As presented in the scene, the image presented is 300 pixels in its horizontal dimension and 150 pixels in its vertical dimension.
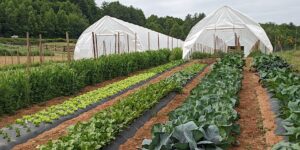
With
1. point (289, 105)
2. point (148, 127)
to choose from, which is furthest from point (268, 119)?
point (148, 127)

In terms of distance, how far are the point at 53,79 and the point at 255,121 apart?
6.30 meters

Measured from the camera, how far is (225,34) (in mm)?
30672

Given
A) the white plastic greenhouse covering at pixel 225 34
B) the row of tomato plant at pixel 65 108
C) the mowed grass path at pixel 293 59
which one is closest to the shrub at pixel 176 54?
the white plastic greenhouse covering at pixel 225 34

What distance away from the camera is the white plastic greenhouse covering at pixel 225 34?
29.0 metres

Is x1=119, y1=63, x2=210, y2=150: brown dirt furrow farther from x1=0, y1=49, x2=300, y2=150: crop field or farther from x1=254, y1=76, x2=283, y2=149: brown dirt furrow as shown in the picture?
x1=254, y1=76, x2=283, y2=149: brown dirt furrow

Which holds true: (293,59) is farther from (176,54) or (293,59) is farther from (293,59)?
(176,54)

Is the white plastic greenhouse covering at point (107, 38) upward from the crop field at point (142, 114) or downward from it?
upward

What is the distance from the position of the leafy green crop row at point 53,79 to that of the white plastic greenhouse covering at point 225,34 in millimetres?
12069

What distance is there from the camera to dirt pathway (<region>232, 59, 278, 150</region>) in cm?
607

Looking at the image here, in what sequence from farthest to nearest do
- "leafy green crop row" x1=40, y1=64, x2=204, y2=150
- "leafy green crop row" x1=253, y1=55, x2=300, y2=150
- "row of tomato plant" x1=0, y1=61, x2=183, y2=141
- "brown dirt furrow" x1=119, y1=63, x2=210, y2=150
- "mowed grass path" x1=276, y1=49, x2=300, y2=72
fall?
1. "mowed grass path" x1=276, y1=49, x2=300, y2=72
2. "row of tomato plant" x1=0, y1=61, x2=183, y2=141
3. "brown dirt furrow" x1=119, y1=63, x2=210, y2=150
4. "leafy green crop row" x1=40, y1=64, x2=204, y2=150
5. "leafy green crop row" x1=253, y1=55, x2=300, y2=150

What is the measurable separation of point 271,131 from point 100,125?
2737 mm

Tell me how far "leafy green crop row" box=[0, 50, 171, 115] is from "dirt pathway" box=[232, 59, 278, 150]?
5.25m

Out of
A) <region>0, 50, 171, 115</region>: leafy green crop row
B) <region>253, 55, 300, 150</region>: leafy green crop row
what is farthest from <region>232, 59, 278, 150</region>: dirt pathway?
<region>0, 50, 171, 115</region>: leafy green crop row

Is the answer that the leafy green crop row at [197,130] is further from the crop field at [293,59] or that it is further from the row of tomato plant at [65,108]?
the crop field at [293,59]
